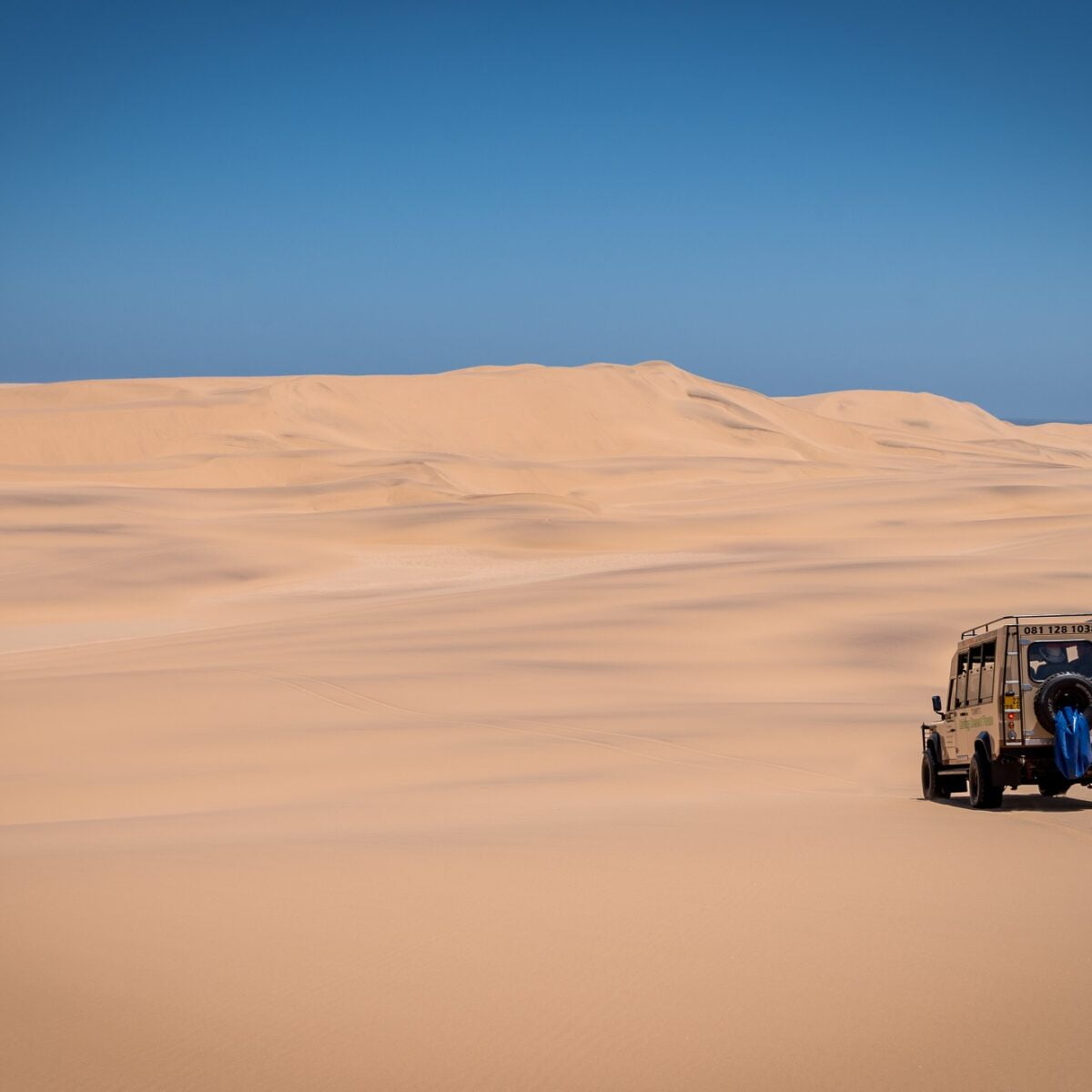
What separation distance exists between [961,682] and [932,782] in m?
0.95

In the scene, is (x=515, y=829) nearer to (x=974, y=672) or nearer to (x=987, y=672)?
(x=987, y=672)

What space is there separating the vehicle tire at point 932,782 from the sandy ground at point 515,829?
0.48 metres

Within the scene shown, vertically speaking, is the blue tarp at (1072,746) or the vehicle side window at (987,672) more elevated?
the vehicle side window at (987,672)

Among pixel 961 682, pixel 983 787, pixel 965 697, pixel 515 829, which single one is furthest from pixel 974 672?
pixel 515 829

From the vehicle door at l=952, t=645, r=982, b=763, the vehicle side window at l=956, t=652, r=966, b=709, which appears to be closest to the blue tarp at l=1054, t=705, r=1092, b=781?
the vehicle door at l=952, t=645, r=982, b=763

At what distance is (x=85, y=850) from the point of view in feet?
27.7

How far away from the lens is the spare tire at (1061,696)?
10.4m

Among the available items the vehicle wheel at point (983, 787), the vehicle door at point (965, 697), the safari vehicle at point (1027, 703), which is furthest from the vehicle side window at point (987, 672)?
the vehicle wheel at point (983, 787)

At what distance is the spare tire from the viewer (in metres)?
10.4

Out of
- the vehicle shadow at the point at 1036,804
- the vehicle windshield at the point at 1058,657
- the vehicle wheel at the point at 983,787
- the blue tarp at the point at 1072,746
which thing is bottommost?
the vehicle shadow at the point at 1036,804

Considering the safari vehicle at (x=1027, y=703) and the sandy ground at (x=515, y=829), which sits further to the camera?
the safari vehicle at (x=1027, y=703)

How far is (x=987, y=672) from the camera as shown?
37.1 feet

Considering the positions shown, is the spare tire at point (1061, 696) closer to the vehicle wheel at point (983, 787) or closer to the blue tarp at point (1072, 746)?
the blue tarp at point (1072, 746)

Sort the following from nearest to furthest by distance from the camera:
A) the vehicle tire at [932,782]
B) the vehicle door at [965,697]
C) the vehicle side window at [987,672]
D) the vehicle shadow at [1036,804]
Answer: the vehicle shadow at [1036,804] < the vehicle side window at [987,672] < the vehicle door at [965,697] < the vehicle tire at [932,782]
